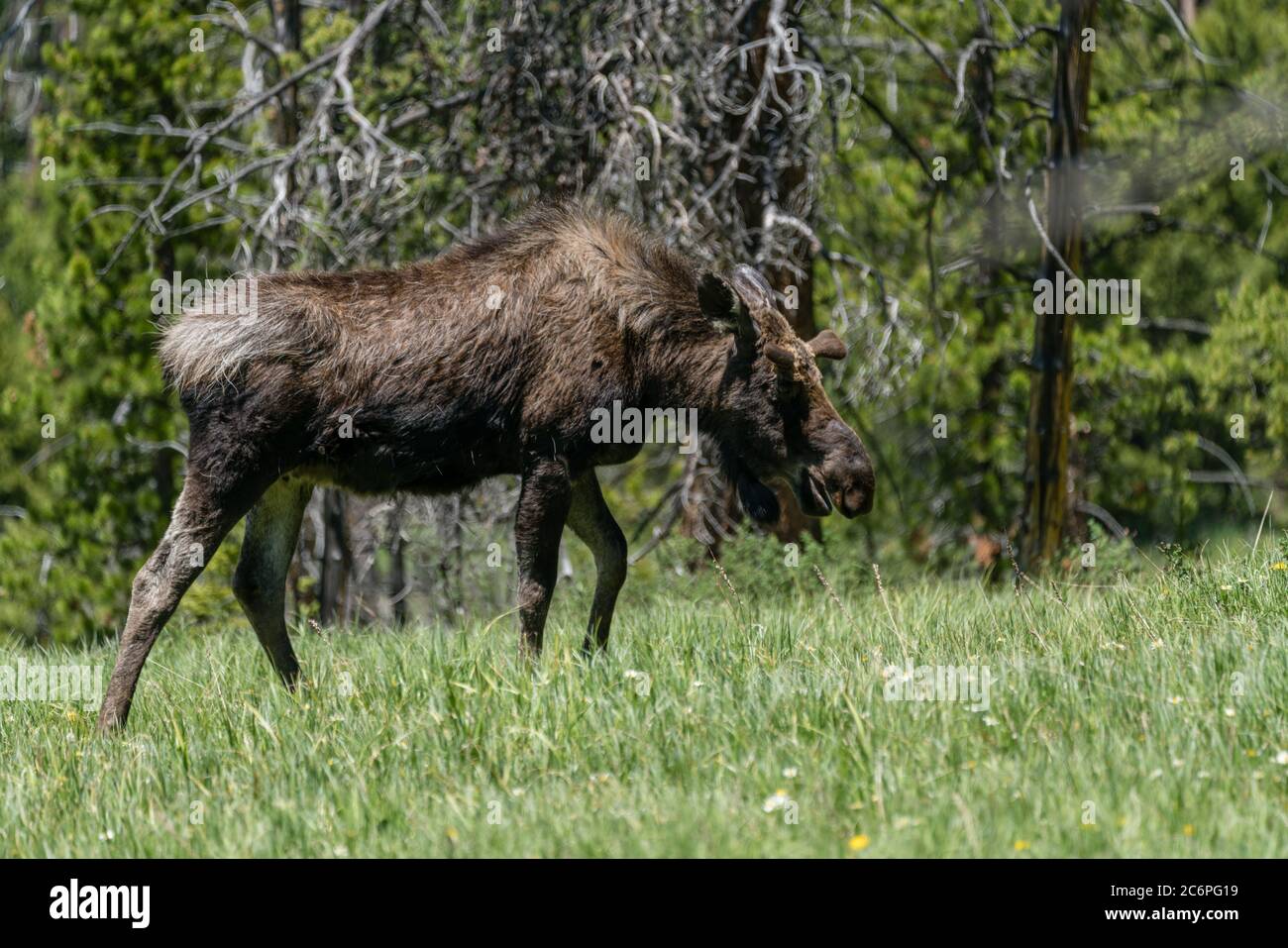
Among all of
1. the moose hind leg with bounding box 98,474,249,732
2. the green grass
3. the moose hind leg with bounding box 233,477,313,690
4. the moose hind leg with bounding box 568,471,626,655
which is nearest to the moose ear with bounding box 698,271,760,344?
the moose hind leg with bounding box 568,471,626,655

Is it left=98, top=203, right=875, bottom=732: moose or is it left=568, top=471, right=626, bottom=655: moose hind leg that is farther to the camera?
left=568, top=471, right=626, bottom=655: moose hind leg

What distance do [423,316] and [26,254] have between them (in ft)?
68.1

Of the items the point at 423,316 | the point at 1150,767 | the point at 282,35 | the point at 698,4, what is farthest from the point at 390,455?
the point at 282,35

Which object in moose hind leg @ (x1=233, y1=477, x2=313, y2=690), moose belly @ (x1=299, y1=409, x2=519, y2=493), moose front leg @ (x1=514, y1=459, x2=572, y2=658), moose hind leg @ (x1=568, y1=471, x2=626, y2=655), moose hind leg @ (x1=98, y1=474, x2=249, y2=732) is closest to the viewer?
moose hind leg @ (x1=98, y1=474, x2=249, y2=732)

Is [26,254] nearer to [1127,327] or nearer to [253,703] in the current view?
[1127,327]

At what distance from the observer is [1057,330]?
10672 millimetres

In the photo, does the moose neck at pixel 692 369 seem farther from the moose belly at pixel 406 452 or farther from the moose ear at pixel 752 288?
the moose belly at pixel 406 452

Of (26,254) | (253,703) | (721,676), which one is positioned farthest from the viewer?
(26,254)

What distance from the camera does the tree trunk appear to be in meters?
10.4

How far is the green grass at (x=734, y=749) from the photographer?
439cm

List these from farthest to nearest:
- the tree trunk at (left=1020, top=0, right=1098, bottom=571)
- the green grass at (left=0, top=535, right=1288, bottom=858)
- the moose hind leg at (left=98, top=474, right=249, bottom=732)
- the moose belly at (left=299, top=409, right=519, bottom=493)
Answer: the tree trunk at (left=1020, top=0, right=1098, bottom=571) → the moose belly at (left=299, top=409, right=519, bottom=493) → the moose hind leg at (left=98, top=474, right=249, bottom=732) → the green grass at (left=0, top=535, right=1288, bottom=858)

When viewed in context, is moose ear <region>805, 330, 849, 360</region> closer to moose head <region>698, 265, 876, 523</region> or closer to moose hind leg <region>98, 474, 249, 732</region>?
moose head <region>698, 265, 876, 523</region>

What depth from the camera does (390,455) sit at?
6.95 metres

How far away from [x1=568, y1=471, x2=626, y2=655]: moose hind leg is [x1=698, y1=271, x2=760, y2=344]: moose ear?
98 centimetres
